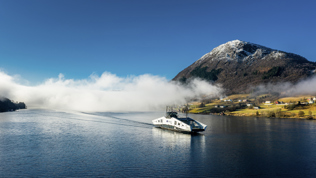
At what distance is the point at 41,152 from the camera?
5916 centimetres

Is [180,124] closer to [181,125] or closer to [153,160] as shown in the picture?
[181,125]

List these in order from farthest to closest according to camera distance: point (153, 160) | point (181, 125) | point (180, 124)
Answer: point (180, 124)
point (181, 125)
point (153, 160)

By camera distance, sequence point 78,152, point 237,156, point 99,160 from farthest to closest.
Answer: point 78,152
point 237,156
point 99,160

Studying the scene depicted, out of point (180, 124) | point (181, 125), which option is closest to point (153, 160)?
point (181, 125)

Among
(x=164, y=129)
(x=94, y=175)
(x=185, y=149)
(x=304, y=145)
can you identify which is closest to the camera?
(x=94, y=175)

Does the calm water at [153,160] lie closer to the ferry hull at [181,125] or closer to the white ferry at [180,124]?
the ferry hull at [181,125]

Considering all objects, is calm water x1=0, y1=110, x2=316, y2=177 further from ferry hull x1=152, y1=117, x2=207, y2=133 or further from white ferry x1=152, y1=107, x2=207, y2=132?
white ferry x1=152, y1=107, x2=207, y2=132

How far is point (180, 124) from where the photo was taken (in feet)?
345

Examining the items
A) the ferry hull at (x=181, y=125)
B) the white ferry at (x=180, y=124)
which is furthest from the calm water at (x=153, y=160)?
the white ferry at (x=180, y=124)

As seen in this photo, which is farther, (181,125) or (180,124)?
(180,124)

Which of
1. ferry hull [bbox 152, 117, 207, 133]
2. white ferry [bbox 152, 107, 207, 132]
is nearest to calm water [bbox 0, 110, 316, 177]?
ferry hull [bbox 152, 117, 207, 133]

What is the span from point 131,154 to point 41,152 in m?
25.9

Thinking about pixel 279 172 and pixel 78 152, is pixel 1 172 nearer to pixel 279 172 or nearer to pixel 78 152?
pixel 78 152

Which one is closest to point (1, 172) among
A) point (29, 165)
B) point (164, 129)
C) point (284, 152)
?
point (29, 165)
